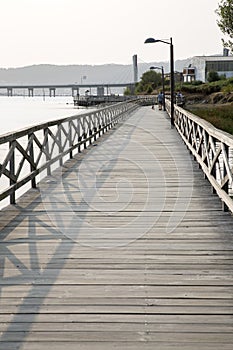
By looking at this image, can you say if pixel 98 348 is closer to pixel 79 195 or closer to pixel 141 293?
pixel 141 293

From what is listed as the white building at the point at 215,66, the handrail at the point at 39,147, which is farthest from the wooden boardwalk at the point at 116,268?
the white building at the point at 215,66

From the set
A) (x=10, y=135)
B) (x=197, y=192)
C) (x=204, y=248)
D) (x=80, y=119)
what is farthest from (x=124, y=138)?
(x=204, y=248)

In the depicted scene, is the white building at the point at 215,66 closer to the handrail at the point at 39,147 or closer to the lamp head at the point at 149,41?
the lamp head at the point at 149,41

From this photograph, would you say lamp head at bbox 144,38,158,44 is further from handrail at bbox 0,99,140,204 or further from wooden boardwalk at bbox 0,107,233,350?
wooden boardwalk at bbox 0,107,233,350

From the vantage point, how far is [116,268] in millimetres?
5227

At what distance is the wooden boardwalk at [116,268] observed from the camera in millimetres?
3861

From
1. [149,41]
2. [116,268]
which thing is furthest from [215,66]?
[116,268]

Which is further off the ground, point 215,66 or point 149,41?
point 149,41

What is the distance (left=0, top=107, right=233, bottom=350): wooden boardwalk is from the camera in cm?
386

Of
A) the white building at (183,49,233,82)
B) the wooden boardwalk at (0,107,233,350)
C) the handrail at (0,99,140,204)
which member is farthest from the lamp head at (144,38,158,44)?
the white building at (183,49,233,82)

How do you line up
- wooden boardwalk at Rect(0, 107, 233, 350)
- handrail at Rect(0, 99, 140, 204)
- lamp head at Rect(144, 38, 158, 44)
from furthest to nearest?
lamp head at Rect(144, 38, 158, 44), handrail at Rect(0, 99, 140, 204), wooden boardwalk at Rect(0, 107, 233, 350)

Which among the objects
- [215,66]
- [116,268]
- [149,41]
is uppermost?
[149,41]

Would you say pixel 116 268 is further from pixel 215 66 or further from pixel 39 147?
pixel 215 66

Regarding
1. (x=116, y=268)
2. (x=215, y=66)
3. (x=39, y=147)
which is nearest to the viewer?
(x=116, y=268)
